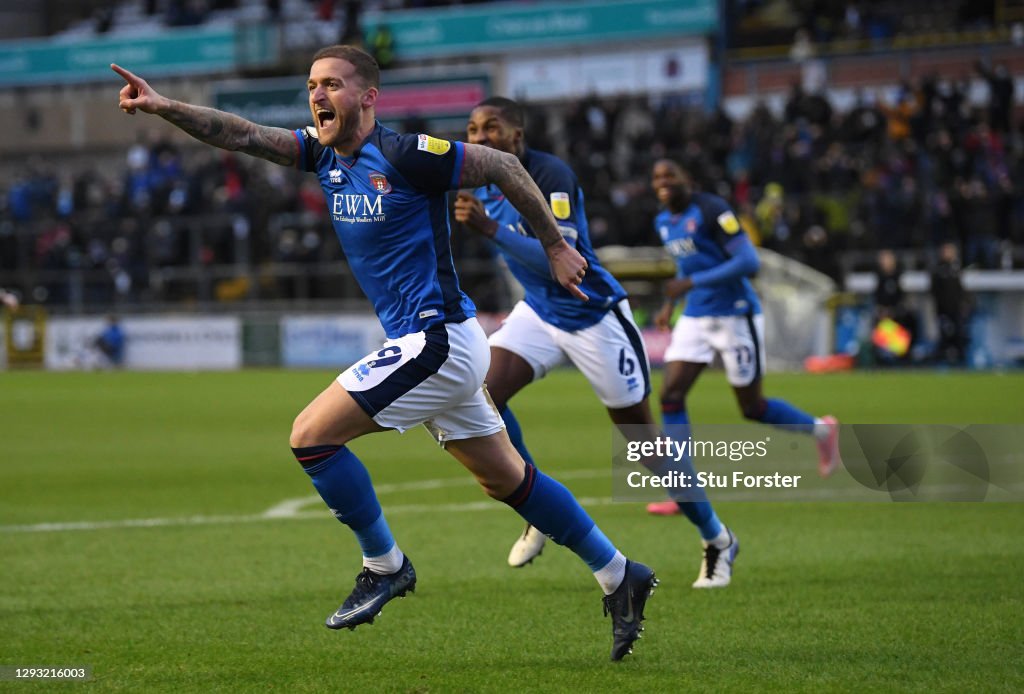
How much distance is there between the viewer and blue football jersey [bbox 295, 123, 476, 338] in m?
5.32

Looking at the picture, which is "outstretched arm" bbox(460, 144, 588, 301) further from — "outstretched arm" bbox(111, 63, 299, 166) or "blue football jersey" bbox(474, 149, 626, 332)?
"blue football jersey" bbox(474, 149, 626, 332)

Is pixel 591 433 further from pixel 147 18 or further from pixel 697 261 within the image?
pixel 147 18

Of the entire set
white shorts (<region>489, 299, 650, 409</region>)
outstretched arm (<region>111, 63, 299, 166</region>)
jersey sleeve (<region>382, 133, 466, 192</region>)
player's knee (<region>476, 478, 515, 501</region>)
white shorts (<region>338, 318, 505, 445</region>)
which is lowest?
player's knee (<region>476, 478, 515, 501</region>)

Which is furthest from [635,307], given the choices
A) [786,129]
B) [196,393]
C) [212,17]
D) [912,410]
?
[212,17]

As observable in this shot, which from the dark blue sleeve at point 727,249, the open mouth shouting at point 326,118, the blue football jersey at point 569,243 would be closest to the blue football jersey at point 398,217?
the open mouth shouting at point 326,118

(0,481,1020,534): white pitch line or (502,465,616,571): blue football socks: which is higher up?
(502,465,616,571): blue football socks

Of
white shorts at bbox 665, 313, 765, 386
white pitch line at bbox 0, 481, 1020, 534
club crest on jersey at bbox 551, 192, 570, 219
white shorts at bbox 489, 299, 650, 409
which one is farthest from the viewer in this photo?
white shorts at bbox 665, 313, 765, 386

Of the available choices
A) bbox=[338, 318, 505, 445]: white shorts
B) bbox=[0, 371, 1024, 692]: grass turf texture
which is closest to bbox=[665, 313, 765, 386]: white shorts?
bbox=[0, 371, 1024, 692]: grass turf texture

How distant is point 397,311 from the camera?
218 inches

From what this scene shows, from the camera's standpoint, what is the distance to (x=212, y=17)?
43094 millimetres

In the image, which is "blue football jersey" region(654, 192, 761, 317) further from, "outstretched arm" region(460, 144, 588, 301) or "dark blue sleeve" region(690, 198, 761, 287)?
"outstretched arm" region(460, 144, 588, 301)

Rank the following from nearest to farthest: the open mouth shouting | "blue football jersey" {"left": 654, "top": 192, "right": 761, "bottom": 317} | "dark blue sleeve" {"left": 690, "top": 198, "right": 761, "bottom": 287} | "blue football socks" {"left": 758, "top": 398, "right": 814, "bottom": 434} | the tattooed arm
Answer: the tattooed arm < the open mouth shouting < "dark blue sleeve" {"left": 690, "top": 198, "right": 761, "bottom": 287} < "blue football jersey" {"left": 654, "top": 192, "right": 761, "bottom": 317} < "blue football socks" {"left": 758, "top": 398, "right": 814, "bottom": 434}

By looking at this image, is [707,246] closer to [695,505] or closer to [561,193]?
[561,193]

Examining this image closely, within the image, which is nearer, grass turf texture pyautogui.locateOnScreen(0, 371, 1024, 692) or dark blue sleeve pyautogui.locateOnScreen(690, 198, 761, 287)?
grass turf texture pyautogui.locateOnScreen(0, 371, 1024, 692)
